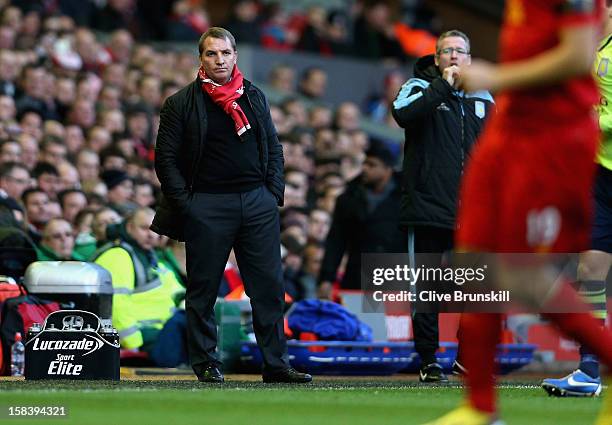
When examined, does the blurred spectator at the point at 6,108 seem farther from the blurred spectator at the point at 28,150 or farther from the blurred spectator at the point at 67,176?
the blurred spectator at the point at 67,176

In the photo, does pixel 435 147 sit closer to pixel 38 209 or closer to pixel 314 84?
pixel 38 209

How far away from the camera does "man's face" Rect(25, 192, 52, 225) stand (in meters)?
13.3

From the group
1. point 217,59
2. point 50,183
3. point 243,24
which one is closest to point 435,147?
point 217,59

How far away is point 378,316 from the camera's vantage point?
41.8 feet

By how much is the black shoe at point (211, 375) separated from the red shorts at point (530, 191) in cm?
436

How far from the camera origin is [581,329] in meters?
5.90

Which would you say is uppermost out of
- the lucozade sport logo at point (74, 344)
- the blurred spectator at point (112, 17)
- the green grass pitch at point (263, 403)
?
the blurred spectator at point (112, 17)

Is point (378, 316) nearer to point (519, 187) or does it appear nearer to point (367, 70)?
point (519, 187)

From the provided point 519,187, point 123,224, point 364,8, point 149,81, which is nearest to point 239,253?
point 123,224

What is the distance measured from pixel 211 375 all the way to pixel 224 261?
0.76 m

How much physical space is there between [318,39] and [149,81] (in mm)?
6050

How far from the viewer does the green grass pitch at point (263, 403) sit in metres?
6.83

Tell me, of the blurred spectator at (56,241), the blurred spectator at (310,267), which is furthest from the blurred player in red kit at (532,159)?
the blurred spectator at (310,267)

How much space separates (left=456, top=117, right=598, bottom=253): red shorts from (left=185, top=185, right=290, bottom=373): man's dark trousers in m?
4.30
